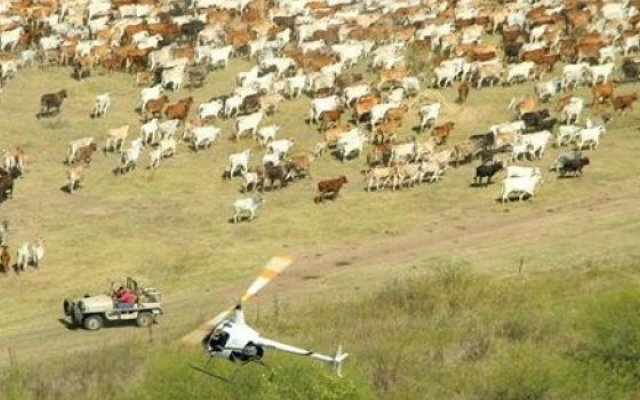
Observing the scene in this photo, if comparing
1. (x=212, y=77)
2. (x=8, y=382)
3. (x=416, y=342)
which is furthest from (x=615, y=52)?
(x=8, y=382)

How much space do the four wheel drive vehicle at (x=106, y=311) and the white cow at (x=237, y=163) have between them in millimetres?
10142

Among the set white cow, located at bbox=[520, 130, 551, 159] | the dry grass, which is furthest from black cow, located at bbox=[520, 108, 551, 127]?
white cow, located at bbox=[520, 130, 551, 159]

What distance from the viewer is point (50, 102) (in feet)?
142

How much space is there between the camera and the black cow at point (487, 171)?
116ft

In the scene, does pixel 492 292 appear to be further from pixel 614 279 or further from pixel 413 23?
pixel 413 23

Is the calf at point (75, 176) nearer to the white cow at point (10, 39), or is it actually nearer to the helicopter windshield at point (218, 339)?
the white cow at point (10, 39)

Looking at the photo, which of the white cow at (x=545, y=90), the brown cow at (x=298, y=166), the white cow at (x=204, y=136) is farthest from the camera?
the white cow at (x=545, y=90)

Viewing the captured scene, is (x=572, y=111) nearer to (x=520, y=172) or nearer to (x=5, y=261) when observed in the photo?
(x=520, y=172)

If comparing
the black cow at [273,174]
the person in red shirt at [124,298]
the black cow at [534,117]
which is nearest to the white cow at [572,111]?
the black cow at [534,117]

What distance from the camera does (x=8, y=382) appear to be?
2206 cm

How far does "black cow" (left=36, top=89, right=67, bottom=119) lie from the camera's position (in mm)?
43031

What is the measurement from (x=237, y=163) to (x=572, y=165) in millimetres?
9850

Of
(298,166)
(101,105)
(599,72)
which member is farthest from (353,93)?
(101,105)

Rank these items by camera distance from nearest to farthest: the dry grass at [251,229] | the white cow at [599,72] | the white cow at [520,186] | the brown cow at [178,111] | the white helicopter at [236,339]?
the white helicopter at [236,339], the dry grass at [251,229], the white cow at [520,186], the brown cow at [178,111], the white cow at [599,72]
